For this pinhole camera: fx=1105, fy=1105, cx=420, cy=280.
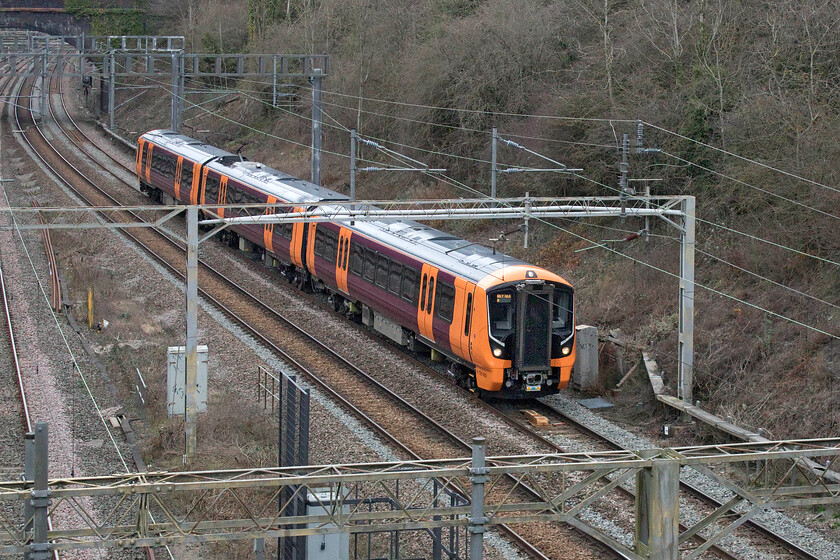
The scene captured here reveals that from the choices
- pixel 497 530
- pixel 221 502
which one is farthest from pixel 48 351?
pixel 497 530

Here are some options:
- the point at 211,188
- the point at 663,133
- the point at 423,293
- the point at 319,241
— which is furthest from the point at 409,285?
the point at 211,188

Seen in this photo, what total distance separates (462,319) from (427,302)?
1.46 meters

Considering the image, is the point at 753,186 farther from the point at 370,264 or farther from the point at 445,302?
the point at 370,264

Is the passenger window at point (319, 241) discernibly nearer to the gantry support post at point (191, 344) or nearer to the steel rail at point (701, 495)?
the steel rail at point (701, 495)

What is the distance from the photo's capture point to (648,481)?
10906mm

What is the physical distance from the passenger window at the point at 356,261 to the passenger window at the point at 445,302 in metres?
3.52

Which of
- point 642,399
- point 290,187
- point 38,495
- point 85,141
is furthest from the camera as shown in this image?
point 85,141

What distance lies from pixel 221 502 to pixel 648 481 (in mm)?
5905

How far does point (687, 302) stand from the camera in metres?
19.0

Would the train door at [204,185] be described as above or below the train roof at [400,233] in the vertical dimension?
below

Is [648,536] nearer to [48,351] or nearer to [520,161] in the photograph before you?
[48,351]

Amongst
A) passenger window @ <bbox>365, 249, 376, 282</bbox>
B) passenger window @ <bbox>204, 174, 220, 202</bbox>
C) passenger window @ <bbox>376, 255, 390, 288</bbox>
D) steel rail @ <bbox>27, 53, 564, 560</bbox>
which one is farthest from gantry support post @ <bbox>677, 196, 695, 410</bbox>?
passenger window @ <bbox>204, 174, 220, 202</bbox>

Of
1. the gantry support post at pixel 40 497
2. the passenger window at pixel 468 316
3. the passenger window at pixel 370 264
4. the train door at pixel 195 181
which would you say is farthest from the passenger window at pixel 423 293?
the train door at pixel 195 181

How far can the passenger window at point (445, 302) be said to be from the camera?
63.3 feet
